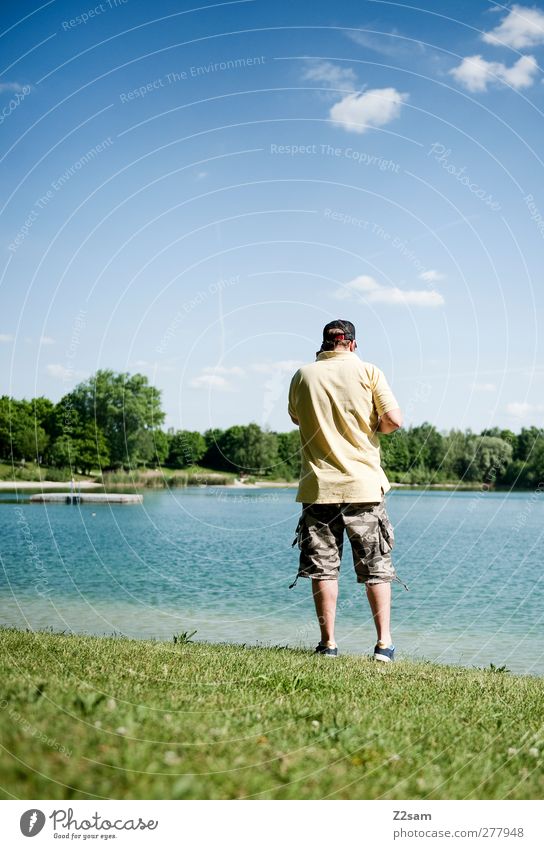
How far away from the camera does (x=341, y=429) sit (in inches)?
272

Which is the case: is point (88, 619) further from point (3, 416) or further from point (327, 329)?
point (3, 416)

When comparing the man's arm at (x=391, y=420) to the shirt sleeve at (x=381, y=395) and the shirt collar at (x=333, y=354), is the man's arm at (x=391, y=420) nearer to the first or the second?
the shirt sleeve at (x=381, y=395)

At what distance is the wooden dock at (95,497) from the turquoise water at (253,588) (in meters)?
18.6

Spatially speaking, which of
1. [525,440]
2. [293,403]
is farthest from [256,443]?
[525,440]

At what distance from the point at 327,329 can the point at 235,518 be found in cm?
4473

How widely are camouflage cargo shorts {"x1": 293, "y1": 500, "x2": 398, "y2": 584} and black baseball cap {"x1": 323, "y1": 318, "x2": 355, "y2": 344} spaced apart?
1.53m

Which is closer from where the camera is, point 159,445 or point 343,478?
point 343,478

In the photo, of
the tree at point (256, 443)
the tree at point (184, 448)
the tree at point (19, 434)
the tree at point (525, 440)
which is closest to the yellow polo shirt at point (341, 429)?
the tree at point (256, 443)

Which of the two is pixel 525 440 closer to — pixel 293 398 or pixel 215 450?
pixel 215 450

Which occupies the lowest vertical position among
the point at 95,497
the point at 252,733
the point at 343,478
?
the point at 95,497

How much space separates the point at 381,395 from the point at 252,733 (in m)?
3.70

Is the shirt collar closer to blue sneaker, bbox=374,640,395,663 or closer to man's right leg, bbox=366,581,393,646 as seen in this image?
man's right leg, bbox=366,581,393,646

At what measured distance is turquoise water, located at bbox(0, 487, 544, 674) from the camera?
14.3m
